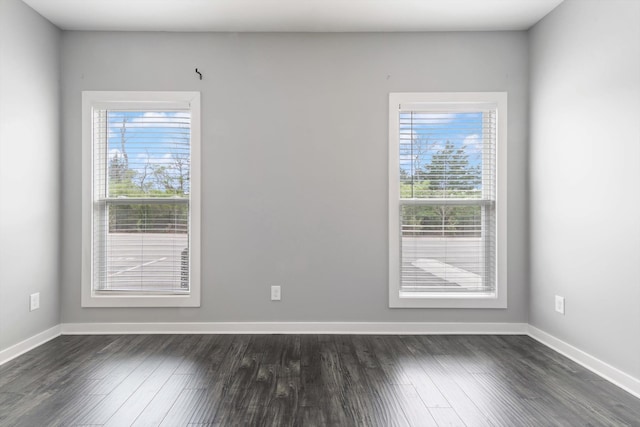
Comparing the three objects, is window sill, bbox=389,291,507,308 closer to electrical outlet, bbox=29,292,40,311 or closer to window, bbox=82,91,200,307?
window, bbox=82,91,200,307

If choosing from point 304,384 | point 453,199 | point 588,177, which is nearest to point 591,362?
point 588,177

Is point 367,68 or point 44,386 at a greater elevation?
point 367,68

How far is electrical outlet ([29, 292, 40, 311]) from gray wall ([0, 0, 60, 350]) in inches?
1.4

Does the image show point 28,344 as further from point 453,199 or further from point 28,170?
point 453,199

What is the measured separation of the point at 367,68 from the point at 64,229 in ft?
10.1

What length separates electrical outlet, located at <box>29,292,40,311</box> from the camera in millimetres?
2973

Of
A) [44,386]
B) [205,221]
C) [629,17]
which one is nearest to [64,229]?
[205,221]

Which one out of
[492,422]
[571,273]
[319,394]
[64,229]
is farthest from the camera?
[64,229]

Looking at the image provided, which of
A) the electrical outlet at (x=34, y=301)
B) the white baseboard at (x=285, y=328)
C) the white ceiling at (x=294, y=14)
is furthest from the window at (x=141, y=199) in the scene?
the white ceiling at (x=294, y=14)

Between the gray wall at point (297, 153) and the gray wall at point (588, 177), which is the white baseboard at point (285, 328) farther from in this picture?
the gray wall at point (588, 177)

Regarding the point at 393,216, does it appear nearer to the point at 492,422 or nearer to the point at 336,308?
the point at 336,308

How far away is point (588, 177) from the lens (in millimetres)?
2629

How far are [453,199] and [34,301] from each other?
3647 millimetres

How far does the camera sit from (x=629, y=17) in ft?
7.56
